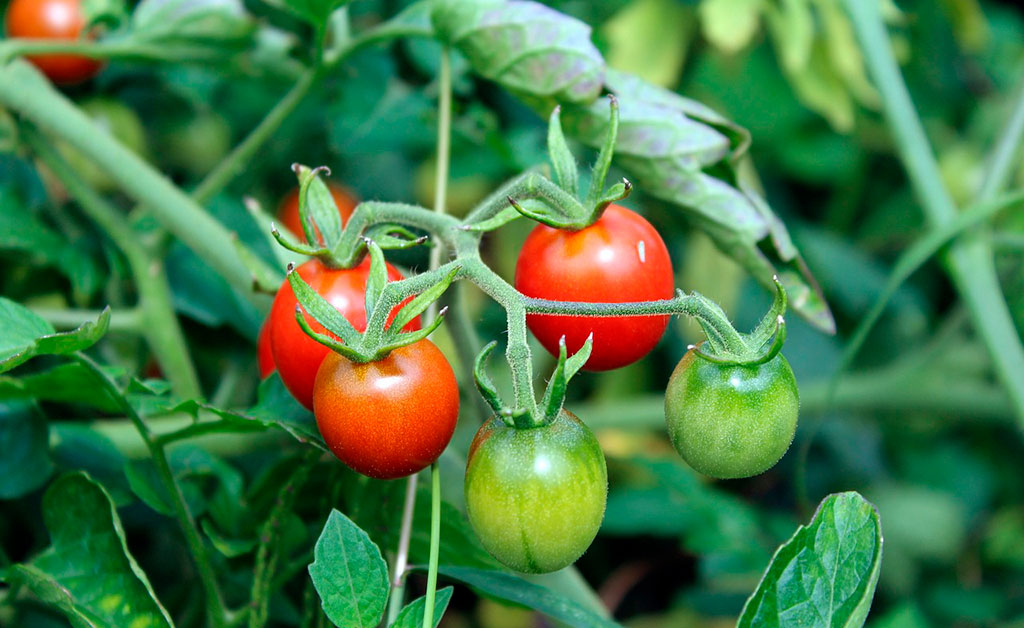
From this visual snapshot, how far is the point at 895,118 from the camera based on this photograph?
2.60ft

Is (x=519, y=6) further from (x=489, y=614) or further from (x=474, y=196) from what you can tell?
(x=489, y=614)

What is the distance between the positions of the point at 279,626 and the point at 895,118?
67 cm

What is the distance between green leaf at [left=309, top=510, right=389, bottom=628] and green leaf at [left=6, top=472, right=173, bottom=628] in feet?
0.36

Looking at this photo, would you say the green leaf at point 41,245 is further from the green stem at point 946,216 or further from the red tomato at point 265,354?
the green stem at point 946,216

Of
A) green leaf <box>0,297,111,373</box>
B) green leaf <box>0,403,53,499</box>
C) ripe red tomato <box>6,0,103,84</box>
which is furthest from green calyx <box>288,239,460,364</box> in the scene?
ripe red tomato <box>6,0,103,84</box>

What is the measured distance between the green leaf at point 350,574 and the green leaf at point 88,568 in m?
0.11

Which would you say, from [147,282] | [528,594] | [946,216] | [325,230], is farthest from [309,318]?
[946,216]

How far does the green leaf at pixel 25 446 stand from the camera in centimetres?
56

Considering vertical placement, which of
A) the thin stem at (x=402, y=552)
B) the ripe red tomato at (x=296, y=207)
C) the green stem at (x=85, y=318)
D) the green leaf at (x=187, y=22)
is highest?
the green leaf at (x=187, y=22)

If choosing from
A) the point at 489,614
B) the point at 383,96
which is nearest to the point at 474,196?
the point at 383,96

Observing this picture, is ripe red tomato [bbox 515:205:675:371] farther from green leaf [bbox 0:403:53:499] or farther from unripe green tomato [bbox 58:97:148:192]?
unripe green tomato [bbox 58:97:148:192]

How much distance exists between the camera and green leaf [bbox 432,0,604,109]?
534 mm

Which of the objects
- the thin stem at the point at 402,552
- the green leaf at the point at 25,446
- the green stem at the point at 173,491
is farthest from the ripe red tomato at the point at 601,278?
the green leaf at the point at 25,446

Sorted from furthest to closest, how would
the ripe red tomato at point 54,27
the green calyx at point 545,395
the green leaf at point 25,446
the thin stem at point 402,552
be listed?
the ripe red tomato at point 54,27 < the green leaf at point 25,446 < the thin stem at point 402,552 < the green calyx at point 545,395
